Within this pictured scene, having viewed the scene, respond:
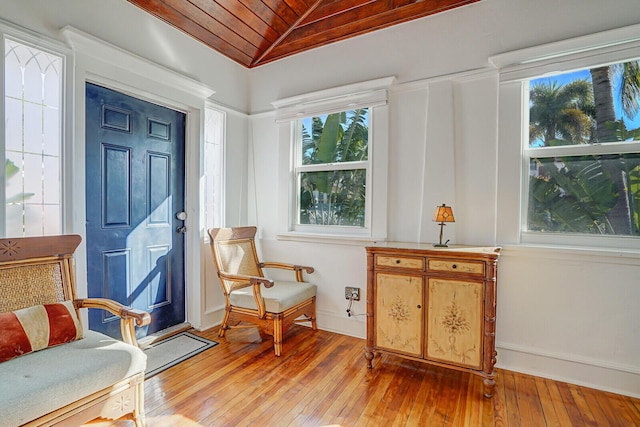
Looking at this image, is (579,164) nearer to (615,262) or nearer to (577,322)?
(615,262)

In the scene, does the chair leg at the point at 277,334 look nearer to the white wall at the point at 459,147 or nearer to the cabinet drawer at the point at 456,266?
the white wall at the point at 459,147

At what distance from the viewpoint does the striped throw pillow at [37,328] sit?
145cm

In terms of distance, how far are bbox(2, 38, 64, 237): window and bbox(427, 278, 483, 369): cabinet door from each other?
8.32 ft

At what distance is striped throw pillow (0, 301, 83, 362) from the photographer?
1.45 meters

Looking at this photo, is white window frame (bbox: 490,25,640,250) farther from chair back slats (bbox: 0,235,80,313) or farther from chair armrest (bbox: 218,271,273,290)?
chair back slats (bbox: 0,235,80,313)

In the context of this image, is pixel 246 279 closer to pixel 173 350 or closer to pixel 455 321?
pixel 173 350

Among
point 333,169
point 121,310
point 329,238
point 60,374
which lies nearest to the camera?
point 60,374

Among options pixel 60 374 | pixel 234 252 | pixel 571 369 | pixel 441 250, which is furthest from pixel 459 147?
pixel 60 374

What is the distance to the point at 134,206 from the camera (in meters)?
2.56

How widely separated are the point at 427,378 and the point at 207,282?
2.10 metres

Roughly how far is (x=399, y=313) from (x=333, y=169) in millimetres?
1504

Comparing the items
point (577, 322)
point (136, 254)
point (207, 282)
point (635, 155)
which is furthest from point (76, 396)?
point (635, 155)

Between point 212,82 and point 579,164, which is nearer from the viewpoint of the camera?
point 579,164

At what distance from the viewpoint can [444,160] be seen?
8.25 feet
